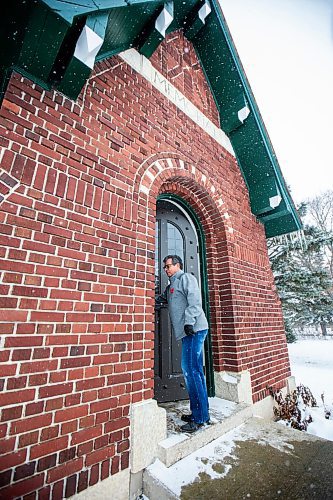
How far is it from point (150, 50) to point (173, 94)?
0.64 m

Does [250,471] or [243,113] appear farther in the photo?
[243,113]

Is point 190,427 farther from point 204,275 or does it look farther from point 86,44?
point 86,44

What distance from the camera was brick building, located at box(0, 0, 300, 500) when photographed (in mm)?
1702

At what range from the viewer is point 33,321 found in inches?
68.9

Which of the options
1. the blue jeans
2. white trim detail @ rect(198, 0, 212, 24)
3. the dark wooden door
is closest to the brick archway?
the dark wooden door

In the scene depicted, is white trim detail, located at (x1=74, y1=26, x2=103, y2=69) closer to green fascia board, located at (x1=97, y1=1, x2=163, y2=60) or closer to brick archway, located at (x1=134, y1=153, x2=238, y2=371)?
green fascia board, located at (x1=97, y1=1, x2=163, y2=60)

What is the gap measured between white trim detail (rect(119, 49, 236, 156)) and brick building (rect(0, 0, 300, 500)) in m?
0.03

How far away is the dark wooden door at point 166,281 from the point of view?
3.34 m

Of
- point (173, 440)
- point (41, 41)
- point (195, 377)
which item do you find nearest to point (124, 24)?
point (41, 41)

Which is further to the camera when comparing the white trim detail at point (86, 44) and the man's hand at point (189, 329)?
the man's hand at point (189, 329)

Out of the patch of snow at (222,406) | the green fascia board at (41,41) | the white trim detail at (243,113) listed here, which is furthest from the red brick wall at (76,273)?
the white trim detail at (243,113)

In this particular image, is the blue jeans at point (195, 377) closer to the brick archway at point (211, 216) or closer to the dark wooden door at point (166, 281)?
the dark wooden door at point (166, 281)

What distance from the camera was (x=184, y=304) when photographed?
2889 millimetres

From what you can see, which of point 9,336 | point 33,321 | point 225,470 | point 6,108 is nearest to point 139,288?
point 33,321
